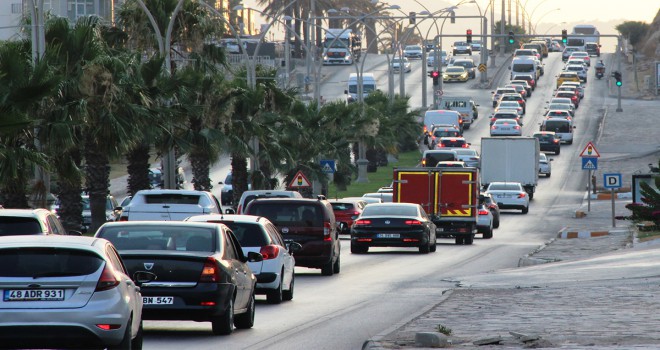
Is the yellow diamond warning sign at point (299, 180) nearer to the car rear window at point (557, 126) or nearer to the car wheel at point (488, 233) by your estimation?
the car wheel at point (488, 233)

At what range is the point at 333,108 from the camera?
6931cm

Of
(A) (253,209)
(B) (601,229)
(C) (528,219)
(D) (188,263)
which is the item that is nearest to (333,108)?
(C) (528,219)

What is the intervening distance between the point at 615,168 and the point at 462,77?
179 ft

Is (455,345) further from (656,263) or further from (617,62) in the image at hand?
(617,62)

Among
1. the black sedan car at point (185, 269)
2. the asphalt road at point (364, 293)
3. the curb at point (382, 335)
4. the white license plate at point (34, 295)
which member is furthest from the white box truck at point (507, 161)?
the white license plate at point (34, 295)

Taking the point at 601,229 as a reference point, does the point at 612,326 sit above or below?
above

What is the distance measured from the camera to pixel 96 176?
142ft

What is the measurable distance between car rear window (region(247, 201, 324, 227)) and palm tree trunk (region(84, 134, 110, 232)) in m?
12.7

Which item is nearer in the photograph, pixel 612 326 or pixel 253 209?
pixel 612 326

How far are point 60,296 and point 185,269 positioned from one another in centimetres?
371

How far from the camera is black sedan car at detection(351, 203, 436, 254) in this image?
131ft

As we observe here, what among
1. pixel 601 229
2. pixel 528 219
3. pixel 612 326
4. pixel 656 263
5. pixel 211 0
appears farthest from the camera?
pixel 211 0

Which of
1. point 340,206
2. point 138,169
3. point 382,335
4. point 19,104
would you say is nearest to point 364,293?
point 19,104

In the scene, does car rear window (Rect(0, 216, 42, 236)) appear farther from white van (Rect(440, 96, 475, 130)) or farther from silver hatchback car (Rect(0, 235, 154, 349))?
white van (Rect(440, 96, 475, 130))
